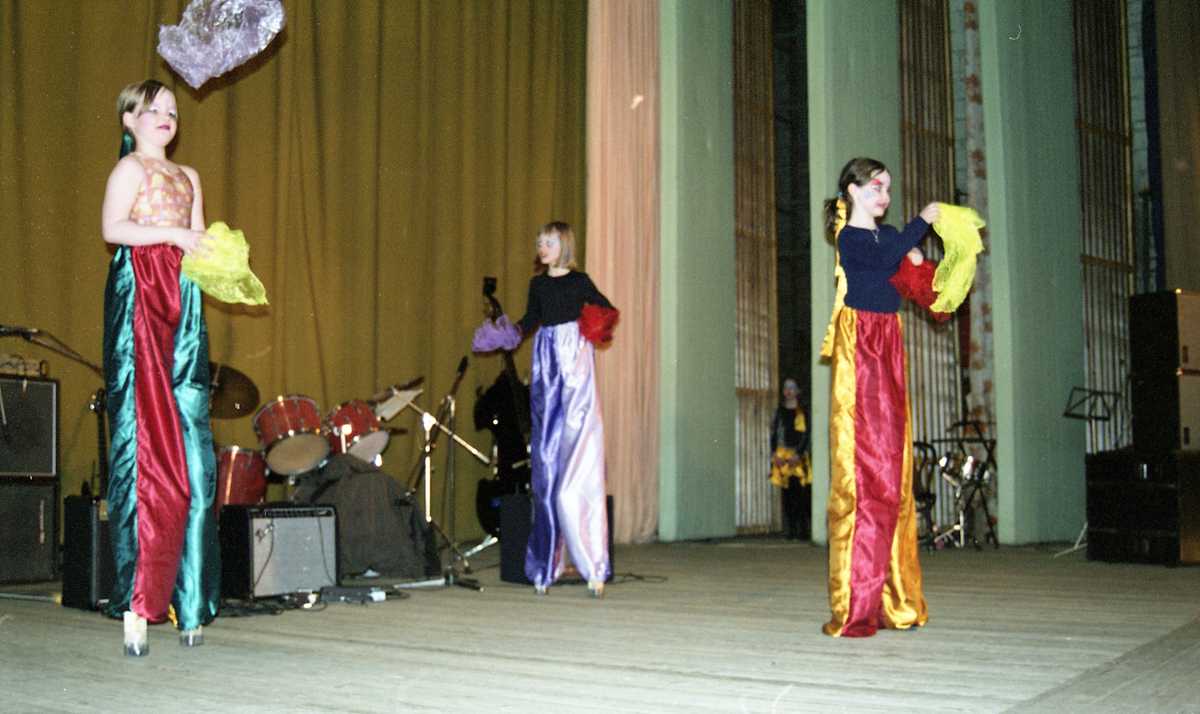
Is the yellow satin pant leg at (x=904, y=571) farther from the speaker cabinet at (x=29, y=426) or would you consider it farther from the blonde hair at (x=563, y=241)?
the speaker cabinet at (x=29, y=426)

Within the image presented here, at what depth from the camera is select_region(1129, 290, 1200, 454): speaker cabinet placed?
6.71 m

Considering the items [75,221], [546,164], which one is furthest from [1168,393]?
[75,221]

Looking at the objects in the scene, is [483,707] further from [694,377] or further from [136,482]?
[694,377]

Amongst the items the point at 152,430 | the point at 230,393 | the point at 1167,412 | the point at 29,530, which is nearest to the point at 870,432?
the point at 152,430

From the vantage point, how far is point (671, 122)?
28.2ft

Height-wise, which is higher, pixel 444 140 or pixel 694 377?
pixel 444 140

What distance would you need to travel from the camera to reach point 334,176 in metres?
7.09

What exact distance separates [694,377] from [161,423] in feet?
19.2

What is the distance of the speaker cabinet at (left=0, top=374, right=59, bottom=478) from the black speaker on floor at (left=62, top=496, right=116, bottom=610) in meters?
1.18

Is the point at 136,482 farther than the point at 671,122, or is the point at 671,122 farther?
the point at 671,122

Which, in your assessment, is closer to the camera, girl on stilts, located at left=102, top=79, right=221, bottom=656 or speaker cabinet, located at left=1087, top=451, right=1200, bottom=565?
girl on stilts, located at left=102, top=79, right=221, bottom=656

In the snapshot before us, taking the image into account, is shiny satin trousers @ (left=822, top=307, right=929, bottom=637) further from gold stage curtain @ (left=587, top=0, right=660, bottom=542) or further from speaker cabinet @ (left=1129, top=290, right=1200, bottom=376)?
gold stage curtain @ (left=587, top=0, right=660, bottom=542)

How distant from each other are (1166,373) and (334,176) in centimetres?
534

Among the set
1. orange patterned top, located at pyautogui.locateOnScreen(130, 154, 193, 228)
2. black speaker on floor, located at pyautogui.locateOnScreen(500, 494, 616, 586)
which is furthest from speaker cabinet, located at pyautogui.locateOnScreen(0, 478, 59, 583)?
orange patterned top, located at pyautogui.locateOnScreen(130, 154, 193, 228)
